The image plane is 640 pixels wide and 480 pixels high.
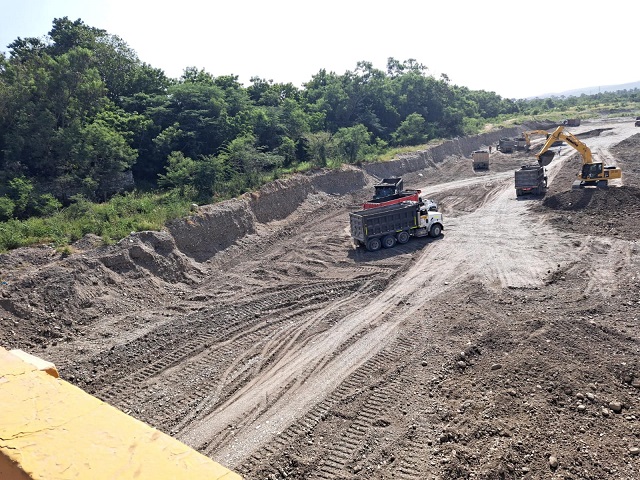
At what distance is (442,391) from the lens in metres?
10.8

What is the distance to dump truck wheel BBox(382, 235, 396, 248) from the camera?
870 inches

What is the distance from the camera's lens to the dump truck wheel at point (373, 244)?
21.8 m

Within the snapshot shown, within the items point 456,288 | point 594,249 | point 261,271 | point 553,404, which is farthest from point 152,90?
point 553,404

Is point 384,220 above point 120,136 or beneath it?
beneath

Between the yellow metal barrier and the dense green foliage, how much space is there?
56.7 ft

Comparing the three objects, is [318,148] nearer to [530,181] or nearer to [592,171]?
[530,181]

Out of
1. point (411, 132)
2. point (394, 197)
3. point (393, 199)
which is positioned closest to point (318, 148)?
point (394, 197)

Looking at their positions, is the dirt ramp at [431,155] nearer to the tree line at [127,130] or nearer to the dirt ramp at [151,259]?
the tree line at [127,130]

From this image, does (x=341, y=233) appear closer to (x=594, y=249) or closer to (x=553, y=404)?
(x=594, y=249)

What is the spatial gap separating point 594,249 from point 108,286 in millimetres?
19989

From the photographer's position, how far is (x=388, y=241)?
72.7ft

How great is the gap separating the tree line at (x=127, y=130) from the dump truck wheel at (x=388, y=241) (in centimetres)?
958

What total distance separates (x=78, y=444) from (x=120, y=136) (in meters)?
26.6

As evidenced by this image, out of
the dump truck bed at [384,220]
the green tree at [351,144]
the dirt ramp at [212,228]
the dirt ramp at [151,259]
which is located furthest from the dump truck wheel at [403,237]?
the green tree at [351,144]
